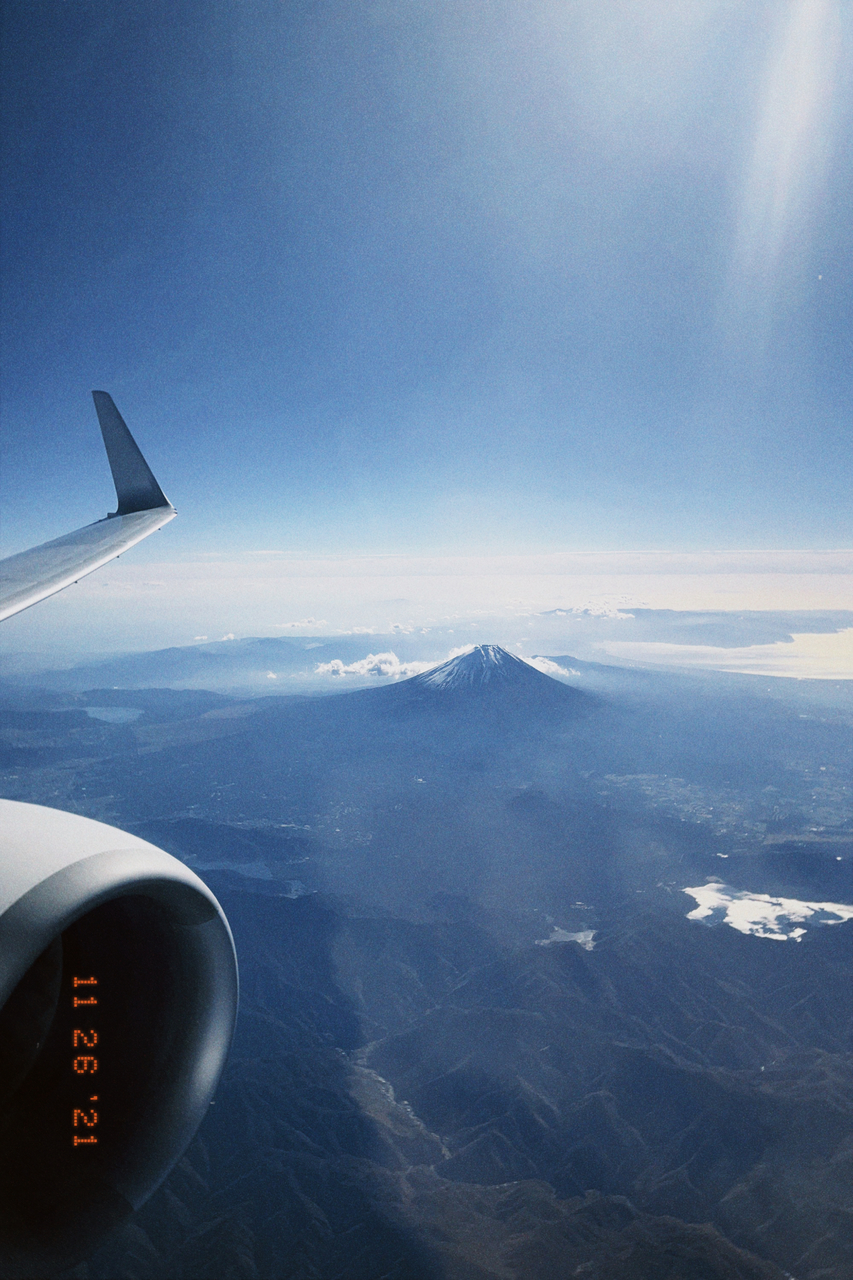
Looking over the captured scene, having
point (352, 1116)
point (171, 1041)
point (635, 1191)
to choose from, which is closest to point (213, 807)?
point (352, 1116)

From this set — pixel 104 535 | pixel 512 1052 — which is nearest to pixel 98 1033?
pixel 104 535

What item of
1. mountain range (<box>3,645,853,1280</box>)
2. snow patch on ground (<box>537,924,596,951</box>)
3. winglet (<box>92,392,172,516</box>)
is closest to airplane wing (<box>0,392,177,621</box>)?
winglet (<box>92,392,172,516</box>)

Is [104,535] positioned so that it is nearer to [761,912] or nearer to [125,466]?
[125,466]

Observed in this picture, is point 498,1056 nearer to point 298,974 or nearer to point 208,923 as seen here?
point 298,974

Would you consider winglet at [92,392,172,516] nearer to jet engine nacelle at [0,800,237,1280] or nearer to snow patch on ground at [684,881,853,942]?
jet engine nacelle at [0,800,237,1280]

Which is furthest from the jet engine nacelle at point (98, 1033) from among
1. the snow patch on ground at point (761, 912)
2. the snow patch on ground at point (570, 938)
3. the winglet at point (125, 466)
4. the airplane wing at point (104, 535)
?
the snow patch on ground at point (761, 912)

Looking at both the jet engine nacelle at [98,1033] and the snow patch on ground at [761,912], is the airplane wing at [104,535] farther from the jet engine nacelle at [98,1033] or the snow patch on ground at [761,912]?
the snow patch on ground at [761,912]

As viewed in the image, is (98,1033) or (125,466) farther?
(125,466)
